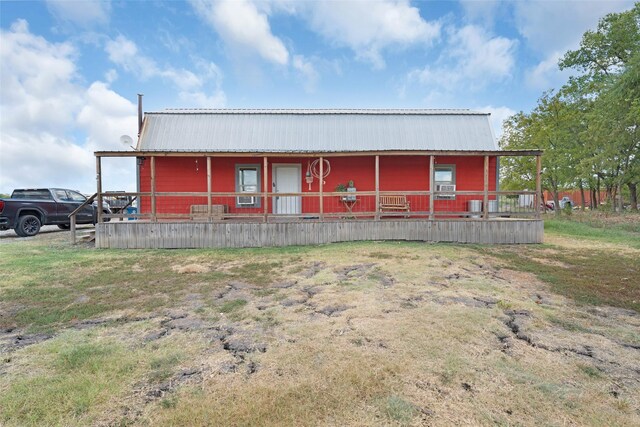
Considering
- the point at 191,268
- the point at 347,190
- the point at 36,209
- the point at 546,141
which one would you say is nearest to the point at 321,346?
the point at 191,268


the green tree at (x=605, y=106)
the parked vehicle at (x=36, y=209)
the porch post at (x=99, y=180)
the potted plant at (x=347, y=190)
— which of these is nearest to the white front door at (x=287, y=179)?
the potted plant at (x=347, y=190)

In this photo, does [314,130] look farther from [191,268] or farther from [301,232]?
[191,268]

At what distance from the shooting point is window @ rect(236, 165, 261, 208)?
1212 cm

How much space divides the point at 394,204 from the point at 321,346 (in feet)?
30.0

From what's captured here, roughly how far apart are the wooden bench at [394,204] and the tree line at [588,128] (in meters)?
12.2

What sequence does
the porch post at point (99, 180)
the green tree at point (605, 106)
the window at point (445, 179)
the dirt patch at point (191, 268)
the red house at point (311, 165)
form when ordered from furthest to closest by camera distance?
the green tree at point (605, 106) < the window at point (445, 179) < the red house at point (311, 165) < the porch post at point (99, 180) < the dirt patch at point (191, 268)

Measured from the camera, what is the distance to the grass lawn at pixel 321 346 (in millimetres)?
2191

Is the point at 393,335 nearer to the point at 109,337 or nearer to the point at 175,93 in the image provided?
the point at 109,337

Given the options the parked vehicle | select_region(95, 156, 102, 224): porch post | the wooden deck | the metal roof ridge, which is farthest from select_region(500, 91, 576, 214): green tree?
the parked vehicle

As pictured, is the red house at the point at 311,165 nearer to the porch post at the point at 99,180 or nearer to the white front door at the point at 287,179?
the white front door at the point at 287,179

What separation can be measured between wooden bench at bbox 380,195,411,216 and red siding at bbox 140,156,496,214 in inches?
17.8

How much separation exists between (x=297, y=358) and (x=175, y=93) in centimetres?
1834

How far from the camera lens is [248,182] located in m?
12.2

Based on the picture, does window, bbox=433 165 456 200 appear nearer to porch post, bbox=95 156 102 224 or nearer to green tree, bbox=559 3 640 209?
green tree, bbox=559 3 640 209
